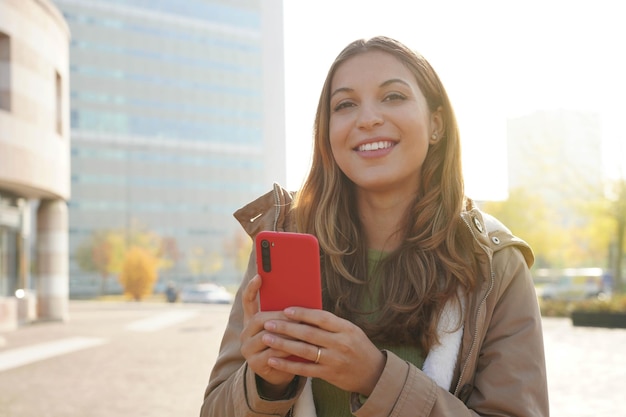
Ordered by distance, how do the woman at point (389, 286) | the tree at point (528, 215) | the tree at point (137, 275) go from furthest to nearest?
the tree at point (137, 275)
the tree at point (528, 215)
the woman at point (389, 286)

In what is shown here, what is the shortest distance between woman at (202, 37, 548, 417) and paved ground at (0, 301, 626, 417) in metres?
6.53

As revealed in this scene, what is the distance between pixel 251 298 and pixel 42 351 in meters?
15.2

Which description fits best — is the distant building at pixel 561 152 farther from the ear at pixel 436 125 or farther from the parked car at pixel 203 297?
the parked car at pixel 203 297

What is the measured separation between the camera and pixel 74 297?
78062 mm

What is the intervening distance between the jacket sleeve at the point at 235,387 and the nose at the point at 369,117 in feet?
1.83

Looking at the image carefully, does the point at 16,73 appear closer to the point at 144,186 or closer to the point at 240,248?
the point at 240,248

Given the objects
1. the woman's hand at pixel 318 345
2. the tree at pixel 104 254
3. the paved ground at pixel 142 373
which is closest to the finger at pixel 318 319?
the woman's hand at pixel 318 345

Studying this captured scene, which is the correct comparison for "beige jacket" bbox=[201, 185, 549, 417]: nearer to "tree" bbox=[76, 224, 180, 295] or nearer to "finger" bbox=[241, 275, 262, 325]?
"finger" bbox=[241, 275, 262, 325]

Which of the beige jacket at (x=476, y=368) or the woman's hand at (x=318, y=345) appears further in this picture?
the beige jacket at (x=476, y=368)

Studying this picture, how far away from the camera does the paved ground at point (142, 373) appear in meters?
8.98

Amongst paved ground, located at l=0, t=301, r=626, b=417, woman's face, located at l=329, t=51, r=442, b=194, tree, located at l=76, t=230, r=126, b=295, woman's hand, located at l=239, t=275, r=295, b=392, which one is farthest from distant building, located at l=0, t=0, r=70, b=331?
tree, located at l=76, t=230, r=126, b=295

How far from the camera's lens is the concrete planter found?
21297 millimetres

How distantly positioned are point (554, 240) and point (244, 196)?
178ft

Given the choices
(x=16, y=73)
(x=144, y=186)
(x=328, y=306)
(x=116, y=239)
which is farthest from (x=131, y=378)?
(x=144, y=186)
